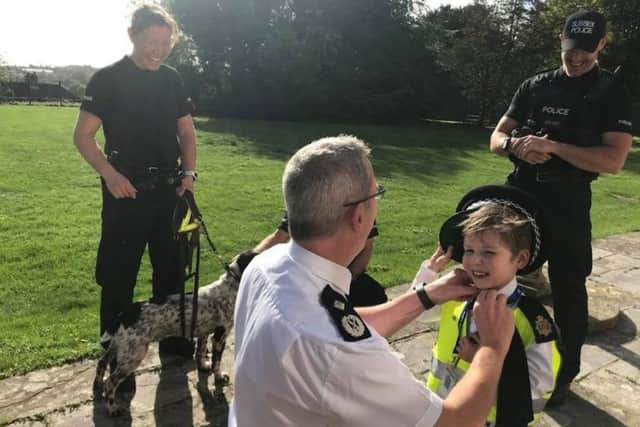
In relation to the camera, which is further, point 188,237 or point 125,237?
point 188,237

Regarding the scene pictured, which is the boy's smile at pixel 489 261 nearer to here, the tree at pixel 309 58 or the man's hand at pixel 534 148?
the man's hand at pixel 534 148

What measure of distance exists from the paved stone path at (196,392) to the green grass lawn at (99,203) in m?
0.38

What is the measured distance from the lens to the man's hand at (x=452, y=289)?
7.44ft

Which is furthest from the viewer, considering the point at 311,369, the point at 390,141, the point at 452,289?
the point at 390,141

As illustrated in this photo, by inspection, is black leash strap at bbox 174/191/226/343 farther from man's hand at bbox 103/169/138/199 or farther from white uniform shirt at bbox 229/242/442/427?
white uniform shirt at bbox 229/242/442/427

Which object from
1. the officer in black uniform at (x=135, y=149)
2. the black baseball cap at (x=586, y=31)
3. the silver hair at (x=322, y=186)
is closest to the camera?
the silver hair at (x=322, y=186)

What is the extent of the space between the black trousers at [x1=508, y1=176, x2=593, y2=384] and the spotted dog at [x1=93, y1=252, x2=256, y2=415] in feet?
6.38

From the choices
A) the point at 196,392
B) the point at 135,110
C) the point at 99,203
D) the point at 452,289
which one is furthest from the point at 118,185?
the point at 99,203

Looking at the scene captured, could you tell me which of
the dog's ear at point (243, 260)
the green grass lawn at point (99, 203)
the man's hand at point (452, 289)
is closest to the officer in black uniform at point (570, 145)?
the man's hand at point (452, 289)

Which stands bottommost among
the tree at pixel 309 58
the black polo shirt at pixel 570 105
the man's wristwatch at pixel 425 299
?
the man's wristwatch at pixel 425 299

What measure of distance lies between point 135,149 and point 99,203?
6301mm

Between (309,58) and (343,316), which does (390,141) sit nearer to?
(309,58)

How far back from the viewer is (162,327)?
3457mm

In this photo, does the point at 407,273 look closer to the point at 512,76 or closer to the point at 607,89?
the point at 607,89
